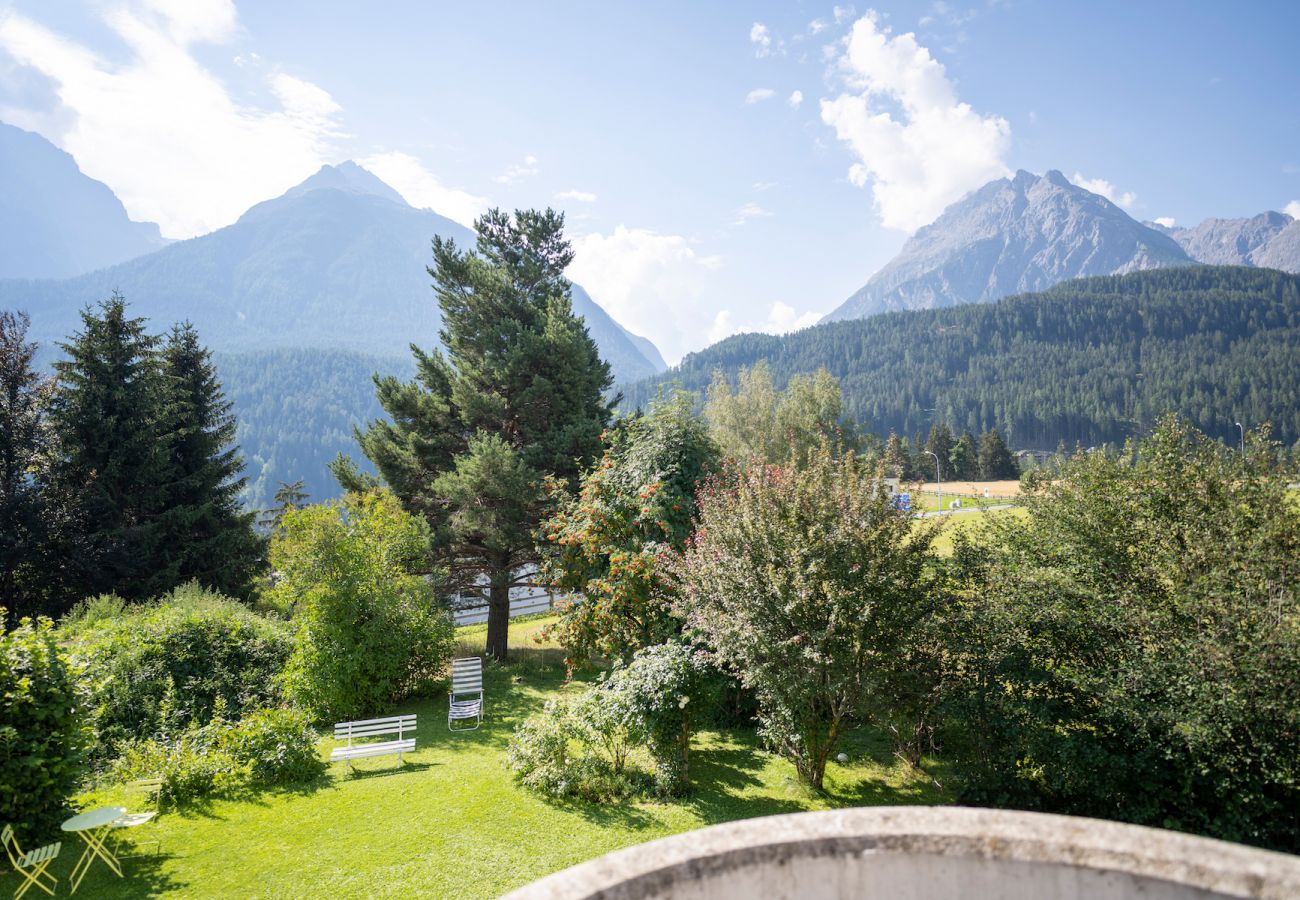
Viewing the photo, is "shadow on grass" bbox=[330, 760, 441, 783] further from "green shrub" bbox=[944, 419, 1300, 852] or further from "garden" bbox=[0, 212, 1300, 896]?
"green shrub" bbox=[944, 419, 1300, 852]

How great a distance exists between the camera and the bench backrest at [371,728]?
11633 mm

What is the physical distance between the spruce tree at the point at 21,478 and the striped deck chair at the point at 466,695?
41.7ft

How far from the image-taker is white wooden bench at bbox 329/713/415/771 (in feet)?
34.8

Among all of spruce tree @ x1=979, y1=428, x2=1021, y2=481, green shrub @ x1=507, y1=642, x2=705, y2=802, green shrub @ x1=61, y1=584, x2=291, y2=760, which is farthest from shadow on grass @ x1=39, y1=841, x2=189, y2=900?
spruce tree @ x1=979, y1=428, x2=1021, y2=481

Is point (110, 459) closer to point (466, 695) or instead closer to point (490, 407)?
point (490, 407)

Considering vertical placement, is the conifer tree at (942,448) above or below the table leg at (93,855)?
above

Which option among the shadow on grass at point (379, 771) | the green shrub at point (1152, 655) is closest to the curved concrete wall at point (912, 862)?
the green shrub at point (1152, 655)

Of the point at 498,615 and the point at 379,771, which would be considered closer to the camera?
the point at 379,771

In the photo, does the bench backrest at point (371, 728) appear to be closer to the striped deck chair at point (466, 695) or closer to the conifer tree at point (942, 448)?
the striped deck chair at point (466, 695)

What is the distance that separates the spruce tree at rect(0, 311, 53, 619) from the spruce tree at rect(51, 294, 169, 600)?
1.80 ft

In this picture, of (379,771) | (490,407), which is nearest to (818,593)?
(379,771)

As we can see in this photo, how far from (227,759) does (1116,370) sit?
194370 millimetres

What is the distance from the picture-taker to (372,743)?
465 inches

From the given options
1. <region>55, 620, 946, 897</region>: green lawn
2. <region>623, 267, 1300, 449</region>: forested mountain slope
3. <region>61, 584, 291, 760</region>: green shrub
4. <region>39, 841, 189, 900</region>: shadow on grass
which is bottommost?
<region>55, 620, 946, 897</region>: green lawn
